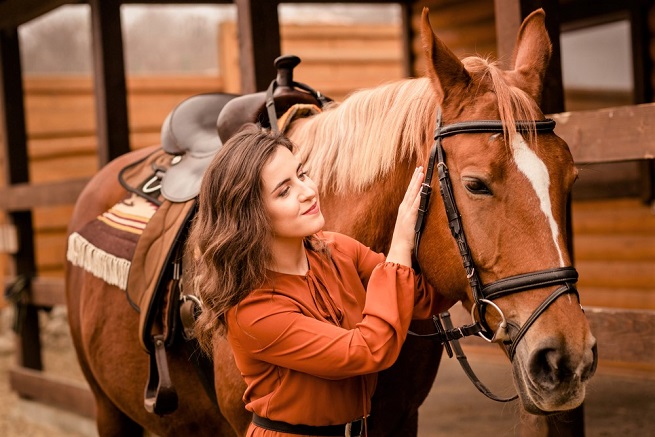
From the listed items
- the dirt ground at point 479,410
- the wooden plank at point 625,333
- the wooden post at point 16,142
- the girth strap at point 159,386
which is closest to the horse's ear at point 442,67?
the wooden plank at point 625,333

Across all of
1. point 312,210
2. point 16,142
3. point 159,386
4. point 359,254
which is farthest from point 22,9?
point 312,210

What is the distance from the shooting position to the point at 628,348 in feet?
9.14

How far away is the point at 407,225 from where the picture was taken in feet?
6.35

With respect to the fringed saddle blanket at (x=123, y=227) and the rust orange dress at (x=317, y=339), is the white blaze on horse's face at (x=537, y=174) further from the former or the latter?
the fringed saddle blanket at (x=123, y=227)

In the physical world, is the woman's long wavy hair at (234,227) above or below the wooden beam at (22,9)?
below

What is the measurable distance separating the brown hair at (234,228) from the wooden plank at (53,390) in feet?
11.3

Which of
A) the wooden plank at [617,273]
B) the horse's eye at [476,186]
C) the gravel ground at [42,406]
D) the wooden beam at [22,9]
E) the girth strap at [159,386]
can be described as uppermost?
the wooden beam at [22,9]

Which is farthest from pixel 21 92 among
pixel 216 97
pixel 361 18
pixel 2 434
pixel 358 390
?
pixel 361 18

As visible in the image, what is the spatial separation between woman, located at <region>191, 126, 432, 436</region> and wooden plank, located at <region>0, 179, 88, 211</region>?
9.47ft

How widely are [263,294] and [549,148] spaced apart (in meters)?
0.72

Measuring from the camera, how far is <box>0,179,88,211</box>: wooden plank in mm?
4738

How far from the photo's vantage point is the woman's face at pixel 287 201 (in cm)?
184

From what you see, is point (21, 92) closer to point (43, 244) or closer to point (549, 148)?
point (43, 244)

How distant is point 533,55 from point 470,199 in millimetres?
504
